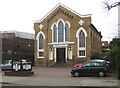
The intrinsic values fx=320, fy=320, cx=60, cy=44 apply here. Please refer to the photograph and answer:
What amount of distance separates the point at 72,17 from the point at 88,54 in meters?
7.26

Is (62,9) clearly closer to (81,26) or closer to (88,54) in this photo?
(81,26)

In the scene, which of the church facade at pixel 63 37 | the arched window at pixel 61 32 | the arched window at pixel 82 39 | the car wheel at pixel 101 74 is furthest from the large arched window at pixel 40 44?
the car wheel at pixel 101 74

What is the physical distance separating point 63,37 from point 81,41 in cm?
359

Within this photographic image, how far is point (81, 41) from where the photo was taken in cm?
5650

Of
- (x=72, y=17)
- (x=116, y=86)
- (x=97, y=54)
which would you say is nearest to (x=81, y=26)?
(x=72, y=17)

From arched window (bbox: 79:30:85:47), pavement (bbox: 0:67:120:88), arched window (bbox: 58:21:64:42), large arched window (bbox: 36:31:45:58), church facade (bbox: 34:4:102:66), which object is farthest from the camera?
large arched window (bbox: 36:31:45:58)

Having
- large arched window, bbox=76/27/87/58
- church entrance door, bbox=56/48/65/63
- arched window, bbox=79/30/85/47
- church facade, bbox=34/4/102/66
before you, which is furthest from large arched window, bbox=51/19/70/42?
arched window, bbox=79/30/85/47

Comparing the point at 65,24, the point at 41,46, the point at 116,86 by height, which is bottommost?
the point at 116,86

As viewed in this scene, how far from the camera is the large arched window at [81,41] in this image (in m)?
55.9

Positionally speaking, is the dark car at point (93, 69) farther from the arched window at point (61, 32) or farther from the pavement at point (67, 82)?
the arched window at point (61, 32)

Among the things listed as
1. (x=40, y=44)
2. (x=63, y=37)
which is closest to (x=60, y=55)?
(x=63, y=37)

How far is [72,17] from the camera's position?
57.0m

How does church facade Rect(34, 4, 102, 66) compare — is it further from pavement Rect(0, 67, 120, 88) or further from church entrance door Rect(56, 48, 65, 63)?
pavement Rect(0, 67, 120, 88)

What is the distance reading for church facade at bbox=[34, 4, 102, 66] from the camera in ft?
184
